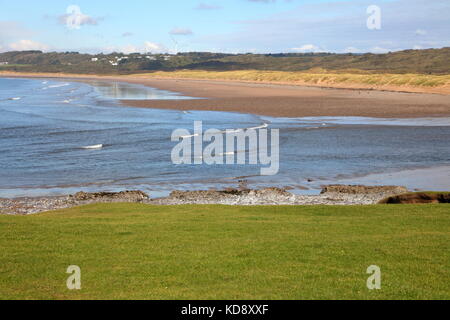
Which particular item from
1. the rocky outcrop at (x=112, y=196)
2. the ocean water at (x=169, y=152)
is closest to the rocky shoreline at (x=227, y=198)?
the rocky outcrop at (x=112, y=196)

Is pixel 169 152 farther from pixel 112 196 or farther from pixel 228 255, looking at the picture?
pixel 228 255

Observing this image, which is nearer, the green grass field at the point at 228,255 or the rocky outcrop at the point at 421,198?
the green grass field at the point at 228,255

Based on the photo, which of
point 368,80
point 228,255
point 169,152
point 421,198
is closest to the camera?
point 228,255

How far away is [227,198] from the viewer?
81.8 feet

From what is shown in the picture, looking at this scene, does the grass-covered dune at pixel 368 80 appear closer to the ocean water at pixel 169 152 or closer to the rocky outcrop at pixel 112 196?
the ocean water at pixel 169 152

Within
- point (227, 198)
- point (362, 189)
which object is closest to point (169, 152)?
point (227, 198)

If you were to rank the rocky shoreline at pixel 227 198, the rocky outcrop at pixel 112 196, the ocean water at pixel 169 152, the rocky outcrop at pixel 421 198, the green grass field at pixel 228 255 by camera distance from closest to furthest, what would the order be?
the green grass field at pixel 228 255, the rocky outcrop at pixel 421 198, the rocky shoreline at pixel 227 198, the rocky outcrop at pixel 112 196, the ocean water at pixel 169 152

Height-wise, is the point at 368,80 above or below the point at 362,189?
above

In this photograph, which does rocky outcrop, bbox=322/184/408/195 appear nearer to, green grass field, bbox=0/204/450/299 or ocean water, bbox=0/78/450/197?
ocean water, bbox=0/78/450/197

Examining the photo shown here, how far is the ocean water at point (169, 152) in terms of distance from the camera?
29.2 meters

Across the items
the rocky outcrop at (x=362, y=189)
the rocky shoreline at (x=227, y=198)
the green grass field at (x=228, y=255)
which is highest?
the green grass field at (x=228, y=255)

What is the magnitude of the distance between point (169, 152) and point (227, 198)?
14.5 meters

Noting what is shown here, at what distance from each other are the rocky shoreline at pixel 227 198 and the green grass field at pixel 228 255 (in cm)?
→ 600

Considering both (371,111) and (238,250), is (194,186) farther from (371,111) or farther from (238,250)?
(371,111)
